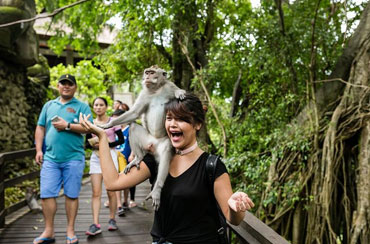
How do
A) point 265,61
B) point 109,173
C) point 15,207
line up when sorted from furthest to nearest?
point 265,61 → point 15,207 → point 109,173

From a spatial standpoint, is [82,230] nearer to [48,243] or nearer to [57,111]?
[48,243]

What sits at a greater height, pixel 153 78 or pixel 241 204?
pixel 153 78

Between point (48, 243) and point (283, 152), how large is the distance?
8.93 ft

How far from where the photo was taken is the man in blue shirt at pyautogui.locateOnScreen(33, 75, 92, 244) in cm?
278

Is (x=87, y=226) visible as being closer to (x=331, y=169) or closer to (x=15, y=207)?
(x=15, y=207)

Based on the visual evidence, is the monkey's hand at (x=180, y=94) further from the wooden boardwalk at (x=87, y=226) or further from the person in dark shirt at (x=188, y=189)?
the wooden boardwalk at (x=87, y=226)

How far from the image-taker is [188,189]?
1.38 m

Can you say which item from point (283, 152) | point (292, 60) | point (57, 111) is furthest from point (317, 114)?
point (57, 111)

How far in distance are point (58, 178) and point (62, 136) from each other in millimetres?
369

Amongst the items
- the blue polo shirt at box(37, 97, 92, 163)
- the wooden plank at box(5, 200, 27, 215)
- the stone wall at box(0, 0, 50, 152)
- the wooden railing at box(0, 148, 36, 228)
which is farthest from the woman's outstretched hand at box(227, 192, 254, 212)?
the stone wall at box(0, 0, 50, 152)

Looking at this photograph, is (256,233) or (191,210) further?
(256,233)

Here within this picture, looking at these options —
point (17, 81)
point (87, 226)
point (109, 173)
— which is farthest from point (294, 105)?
point (17, 81)

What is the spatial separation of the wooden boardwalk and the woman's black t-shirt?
2.01m

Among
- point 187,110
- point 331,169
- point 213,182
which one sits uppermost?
point 187,110
